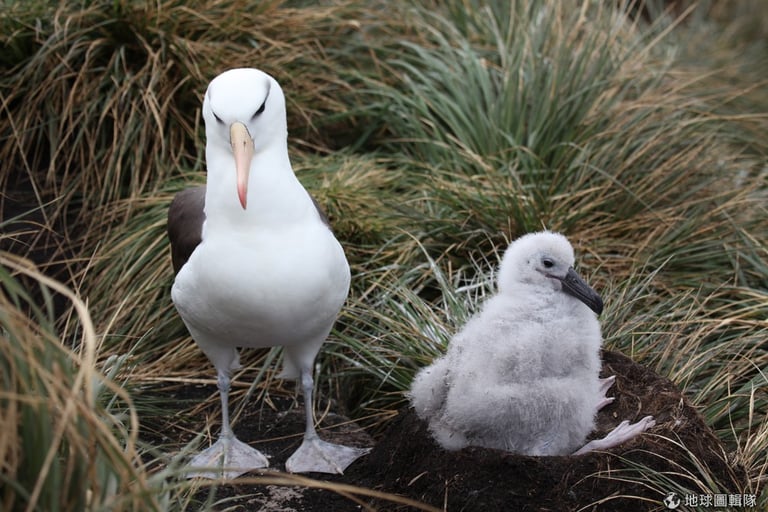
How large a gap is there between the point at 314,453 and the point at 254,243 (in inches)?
41.3

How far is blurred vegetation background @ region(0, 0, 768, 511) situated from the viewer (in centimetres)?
461

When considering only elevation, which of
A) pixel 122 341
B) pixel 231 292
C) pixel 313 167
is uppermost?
pixel 231 292

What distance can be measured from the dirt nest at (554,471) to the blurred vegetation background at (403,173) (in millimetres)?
306

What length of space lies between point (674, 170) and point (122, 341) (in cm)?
313

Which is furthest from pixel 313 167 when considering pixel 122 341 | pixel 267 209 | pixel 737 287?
pixel 737 287

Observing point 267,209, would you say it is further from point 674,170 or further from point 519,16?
point 519,16

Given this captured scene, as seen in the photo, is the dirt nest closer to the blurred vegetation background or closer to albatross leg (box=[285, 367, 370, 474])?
albatross leg (box=[285, 367, 370, 474])

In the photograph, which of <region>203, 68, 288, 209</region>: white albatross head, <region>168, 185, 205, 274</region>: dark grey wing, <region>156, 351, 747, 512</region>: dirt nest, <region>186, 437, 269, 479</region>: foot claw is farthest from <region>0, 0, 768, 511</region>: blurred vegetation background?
<region>203, 68, 288, 209</region>: white albatross head

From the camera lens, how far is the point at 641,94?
6465 mm

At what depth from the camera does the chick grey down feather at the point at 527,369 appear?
11.5 ft

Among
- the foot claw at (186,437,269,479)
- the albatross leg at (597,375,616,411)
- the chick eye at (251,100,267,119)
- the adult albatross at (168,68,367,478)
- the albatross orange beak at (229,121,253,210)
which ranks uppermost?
the chick eye at (251,100,267,119)

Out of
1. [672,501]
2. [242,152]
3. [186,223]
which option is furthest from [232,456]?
[672,501]

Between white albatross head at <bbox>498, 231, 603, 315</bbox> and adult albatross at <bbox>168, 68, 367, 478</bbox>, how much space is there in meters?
0.68

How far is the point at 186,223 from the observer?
13.7 ft
